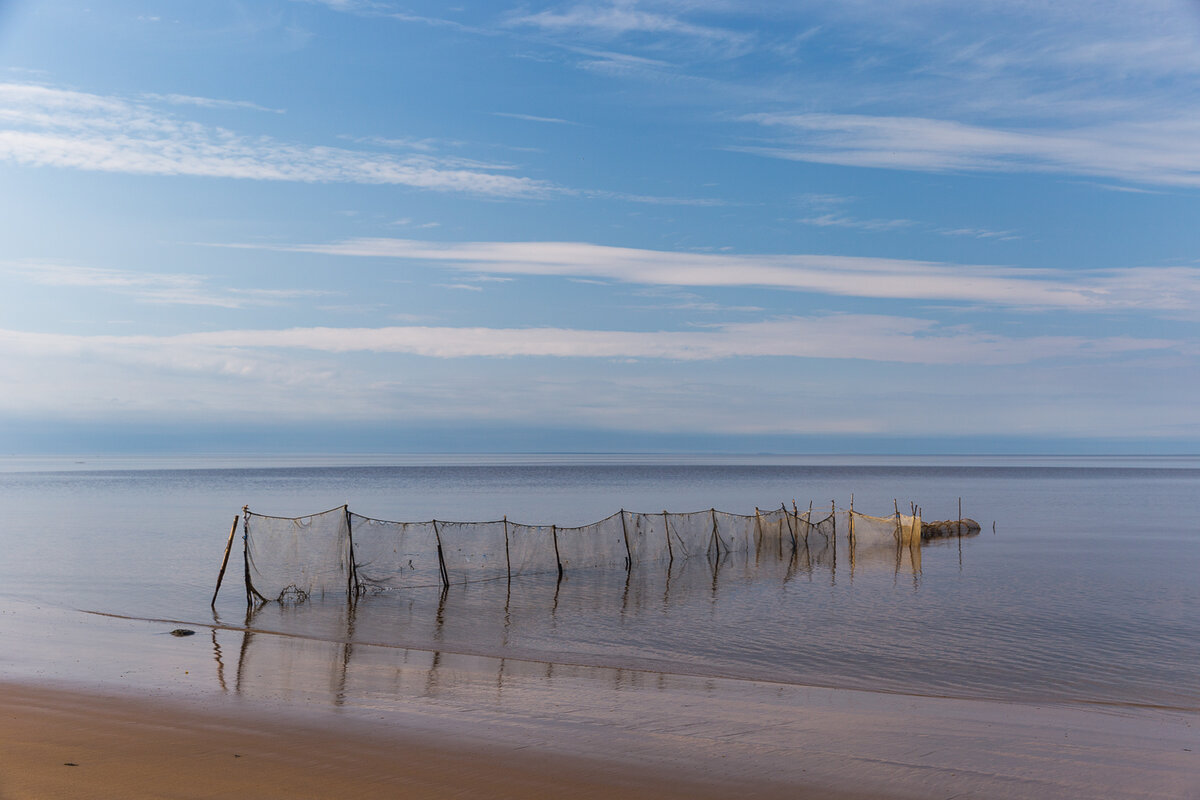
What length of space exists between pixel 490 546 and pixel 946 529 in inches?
1065

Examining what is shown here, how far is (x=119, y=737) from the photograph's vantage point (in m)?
9.72

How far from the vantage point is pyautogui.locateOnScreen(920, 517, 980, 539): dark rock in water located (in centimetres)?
4238

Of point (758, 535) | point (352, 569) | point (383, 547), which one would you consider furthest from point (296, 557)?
point (758, 535)

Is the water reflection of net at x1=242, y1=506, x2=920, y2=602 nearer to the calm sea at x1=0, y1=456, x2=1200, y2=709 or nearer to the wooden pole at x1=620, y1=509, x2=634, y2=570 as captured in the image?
the wooden pole at x1=620, y1=509, x2=634, y2=570

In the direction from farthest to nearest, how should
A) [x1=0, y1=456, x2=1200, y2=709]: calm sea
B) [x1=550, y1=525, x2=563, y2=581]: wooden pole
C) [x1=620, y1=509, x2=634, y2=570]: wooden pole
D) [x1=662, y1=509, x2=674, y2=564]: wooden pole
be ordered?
[x1=662, y1=509, x2=674, y2=564]: wooden pole
[x1=620, y1=509, x2=634, y2=570]: wooden pole
[x1=550, y1=525, x2=563, y2=581]: wooden pole
[x1=0, y1=456, x2=1200, y2=709]: calm sea

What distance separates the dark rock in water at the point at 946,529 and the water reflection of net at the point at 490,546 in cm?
574

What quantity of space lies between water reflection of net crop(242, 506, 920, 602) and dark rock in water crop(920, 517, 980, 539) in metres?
5.74

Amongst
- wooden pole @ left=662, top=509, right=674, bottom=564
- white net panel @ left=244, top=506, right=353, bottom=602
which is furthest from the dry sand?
wooden pole @ left=662, top=509, right=674, bottom=564

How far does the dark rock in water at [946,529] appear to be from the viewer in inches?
1668

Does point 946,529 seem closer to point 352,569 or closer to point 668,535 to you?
point 668,535

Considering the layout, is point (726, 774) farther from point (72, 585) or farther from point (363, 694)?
point (72, 585)

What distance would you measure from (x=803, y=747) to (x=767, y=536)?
2421cm

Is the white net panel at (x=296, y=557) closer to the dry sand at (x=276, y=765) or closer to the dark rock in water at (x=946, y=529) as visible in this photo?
the dry sand at (x=276, y=765)

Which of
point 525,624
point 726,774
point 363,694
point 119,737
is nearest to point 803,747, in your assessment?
point 726,774
